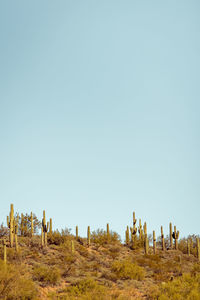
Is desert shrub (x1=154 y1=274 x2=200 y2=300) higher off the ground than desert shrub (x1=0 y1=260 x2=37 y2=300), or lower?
lower

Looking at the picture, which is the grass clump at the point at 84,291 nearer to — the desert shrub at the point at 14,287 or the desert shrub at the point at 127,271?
the desert shrub at the point at 14,287

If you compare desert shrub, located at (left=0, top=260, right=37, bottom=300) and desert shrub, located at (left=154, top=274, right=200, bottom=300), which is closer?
desert shrub, located at (left=0, top=260, right=37, bottom=300)

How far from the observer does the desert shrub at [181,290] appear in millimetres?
16547

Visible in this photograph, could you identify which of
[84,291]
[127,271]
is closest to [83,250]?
[127,271]

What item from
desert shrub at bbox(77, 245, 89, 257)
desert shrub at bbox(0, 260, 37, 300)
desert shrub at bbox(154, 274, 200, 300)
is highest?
desert shrub at bbox(77, 245, 89, 257)

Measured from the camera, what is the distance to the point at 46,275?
18922 mm

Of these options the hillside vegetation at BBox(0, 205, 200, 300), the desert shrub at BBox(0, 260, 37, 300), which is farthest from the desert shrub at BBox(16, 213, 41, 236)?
the desert shrub at BBox(0, 260, 37, 300)

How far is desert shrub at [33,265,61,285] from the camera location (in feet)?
61.0

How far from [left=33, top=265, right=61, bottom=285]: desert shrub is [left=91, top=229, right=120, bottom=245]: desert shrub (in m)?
13.2

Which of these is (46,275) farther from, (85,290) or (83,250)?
(83,250)

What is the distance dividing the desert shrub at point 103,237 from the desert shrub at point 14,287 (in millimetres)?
16053

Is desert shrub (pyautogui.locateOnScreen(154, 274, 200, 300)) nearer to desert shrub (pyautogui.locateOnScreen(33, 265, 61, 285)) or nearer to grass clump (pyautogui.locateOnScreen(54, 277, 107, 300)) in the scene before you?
grass clump (pyautogui.locateOnScreen(54, 277, 107, 300))

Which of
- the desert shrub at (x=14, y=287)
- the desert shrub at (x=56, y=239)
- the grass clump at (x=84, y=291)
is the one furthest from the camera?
the desert shrub at (x=56, y=239)

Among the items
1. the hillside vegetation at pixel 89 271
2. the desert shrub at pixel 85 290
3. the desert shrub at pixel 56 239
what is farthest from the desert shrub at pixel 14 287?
the desert shrub at pixel 56 239
